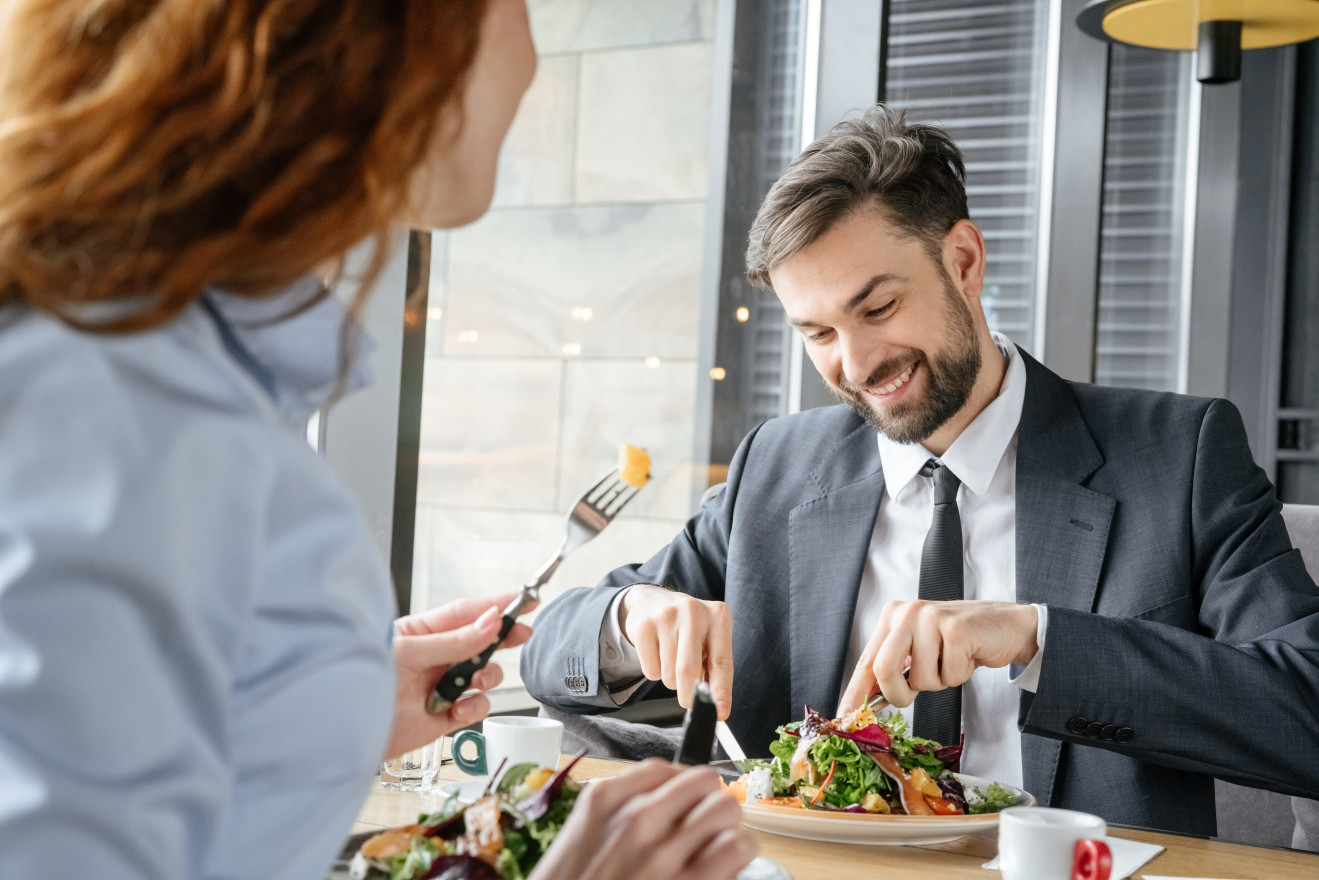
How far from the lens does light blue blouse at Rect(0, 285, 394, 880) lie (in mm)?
489

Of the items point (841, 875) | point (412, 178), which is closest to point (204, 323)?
point (412, 178)

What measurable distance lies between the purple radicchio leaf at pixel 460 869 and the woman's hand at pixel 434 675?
13cm

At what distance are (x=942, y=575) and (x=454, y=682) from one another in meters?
1.06

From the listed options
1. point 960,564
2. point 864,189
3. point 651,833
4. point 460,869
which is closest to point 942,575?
point 960,564

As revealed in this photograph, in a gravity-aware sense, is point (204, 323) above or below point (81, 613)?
above

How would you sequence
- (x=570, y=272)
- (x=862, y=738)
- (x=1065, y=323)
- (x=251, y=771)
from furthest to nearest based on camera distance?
(x=1065, y=323) < (x=570, y=272) < (x=862, y=738) < (x=251, y=771)

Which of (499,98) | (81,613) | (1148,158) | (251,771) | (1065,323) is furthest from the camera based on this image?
(1148,158)

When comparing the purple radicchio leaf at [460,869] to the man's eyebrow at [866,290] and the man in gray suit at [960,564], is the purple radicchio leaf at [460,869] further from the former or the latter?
the man's eyebrow at [866,290]

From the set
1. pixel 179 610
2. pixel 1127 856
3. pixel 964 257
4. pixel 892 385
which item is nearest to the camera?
pixel 179 610

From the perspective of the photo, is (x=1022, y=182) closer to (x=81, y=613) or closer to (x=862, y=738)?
(x=862, y=738)

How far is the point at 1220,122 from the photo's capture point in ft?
15.6

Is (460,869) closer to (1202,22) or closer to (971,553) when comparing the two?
(971,553)

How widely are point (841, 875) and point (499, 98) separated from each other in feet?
2.72

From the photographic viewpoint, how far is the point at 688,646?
1.61 meters
